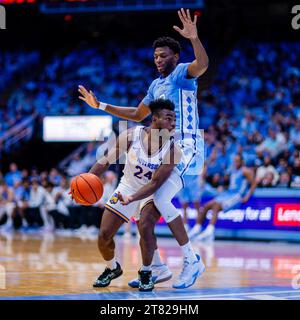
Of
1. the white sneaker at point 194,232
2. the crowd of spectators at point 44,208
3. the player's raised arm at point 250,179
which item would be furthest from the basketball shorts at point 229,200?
the crowd of spectators at point 44,208

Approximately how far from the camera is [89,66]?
88.9ft

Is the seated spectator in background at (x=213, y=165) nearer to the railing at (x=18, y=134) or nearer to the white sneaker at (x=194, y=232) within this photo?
the white sneaker at (x=194, y=232)

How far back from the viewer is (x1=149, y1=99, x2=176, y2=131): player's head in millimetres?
6809

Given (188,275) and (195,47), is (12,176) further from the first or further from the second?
(195,47)

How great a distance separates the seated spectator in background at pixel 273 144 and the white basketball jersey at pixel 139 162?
34.5 ft

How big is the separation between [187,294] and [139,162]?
144cm

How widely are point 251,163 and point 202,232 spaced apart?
2.68 m

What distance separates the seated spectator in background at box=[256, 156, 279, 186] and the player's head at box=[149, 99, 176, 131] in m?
9.13

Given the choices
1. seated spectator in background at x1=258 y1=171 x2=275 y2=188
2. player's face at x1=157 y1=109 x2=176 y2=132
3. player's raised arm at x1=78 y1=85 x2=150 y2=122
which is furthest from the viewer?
seated spectator in background at x1=258 y1=171 x2=275 y2=188

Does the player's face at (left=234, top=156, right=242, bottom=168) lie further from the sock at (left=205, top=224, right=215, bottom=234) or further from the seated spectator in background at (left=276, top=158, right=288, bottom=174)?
the sock at (left=205, top=224, right=215, bottom=234)

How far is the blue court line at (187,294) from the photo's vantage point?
611 centimetres

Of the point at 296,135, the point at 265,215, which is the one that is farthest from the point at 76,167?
the point at 265,215

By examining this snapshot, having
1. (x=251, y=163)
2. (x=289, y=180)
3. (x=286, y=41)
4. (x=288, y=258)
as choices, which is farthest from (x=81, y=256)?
(x=286, y=41)

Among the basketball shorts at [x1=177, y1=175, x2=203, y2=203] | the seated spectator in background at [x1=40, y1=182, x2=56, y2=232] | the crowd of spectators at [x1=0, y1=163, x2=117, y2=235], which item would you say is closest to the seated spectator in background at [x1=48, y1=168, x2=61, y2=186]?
the crowd of spectators at [x1=0, y1=163, x2=117, y2=235]
